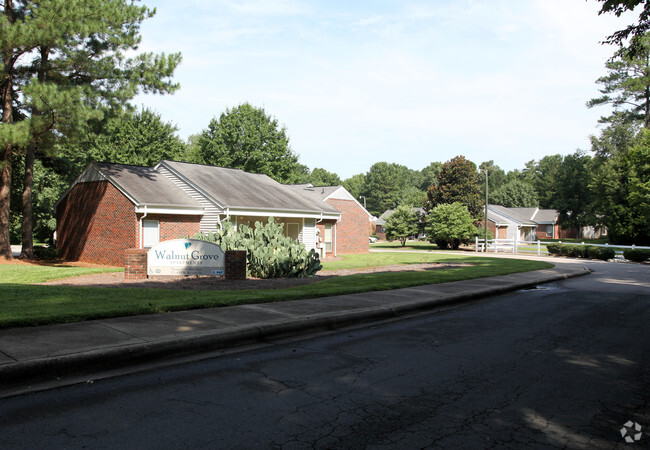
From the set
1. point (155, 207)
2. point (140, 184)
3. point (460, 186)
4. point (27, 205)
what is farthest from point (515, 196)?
Answer: point (27, 205)

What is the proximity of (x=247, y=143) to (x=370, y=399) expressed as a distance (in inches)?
2064

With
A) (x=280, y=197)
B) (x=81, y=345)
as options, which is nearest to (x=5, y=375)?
(x=81, y=345)

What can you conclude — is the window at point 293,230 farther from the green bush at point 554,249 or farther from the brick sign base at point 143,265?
the green bush at point 554,249

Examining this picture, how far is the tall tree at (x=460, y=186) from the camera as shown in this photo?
51.8 m

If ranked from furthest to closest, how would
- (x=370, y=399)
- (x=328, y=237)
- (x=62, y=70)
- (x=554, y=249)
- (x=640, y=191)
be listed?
(x=640, y=191)
(x=554, y=249)
(x=328, y=237)
(x=62, y=70)
(x=370, y=399)

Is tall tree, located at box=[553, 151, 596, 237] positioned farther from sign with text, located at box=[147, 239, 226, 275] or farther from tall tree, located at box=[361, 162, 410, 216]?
sign with text, located at box=[147, 239, 226, 275]

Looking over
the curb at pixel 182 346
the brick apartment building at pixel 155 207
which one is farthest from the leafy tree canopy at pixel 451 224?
the curb at pixel 182 346

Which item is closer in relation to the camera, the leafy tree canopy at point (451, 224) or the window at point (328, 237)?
the window at point (328, 237)

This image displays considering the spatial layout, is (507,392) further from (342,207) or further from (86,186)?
(342,207)

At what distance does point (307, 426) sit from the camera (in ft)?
13.7

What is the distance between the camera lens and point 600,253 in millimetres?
32438

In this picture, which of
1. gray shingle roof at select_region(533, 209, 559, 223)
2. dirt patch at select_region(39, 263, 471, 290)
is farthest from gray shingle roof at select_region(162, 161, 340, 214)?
gray shingle roof at select_region(533, 209, 559, 223)

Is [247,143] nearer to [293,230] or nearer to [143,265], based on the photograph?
[293,230]

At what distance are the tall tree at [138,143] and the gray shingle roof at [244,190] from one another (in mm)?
17751
